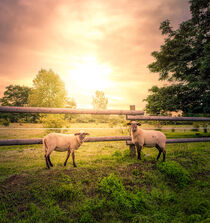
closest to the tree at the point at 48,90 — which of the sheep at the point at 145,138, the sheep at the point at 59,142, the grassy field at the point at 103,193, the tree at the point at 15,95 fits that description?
the tree at the point at 15,95

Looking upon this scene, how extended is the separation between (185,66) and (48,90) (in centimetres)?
2427

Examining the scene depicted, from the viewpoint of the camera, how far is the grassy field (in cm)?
240

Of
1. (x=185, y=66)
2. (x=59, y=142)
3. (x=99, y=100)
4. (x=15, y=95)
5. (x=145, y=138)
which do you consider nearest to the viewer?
(x=59, y=142)

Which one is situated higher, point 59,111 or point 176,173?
point 59,111

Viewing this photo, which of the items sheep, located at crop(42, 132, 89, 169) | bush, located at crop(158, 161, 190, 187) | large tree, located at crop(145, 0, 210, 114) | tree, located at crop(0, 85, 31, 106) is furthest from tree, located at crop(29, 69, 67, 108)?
bush, located at crop(158, 161, 190, 187)

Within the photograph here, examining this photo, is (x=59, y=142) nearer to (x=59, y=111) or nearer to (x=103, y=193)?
(x=59, y=111)

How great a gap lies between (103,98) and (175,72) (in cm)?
5206

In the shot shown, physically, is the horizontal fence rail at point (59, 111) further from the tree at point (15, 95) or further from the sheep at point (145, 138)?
the tree at point (15, 95)

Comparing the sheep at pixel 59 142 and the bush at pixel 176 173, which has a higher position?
the sheep at pixel 59 142

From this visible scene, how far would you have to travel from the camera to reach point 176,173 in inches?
145

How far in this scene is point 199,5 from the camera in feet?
40.8

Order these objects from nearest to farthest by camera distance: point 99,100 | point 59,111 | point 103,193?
point 103,193, point 59,111, point 99,100

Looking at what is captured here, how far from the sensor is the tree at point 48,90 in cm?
2600

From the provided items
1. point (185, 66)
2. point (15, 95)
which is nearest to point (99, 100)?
point (15, 95)
